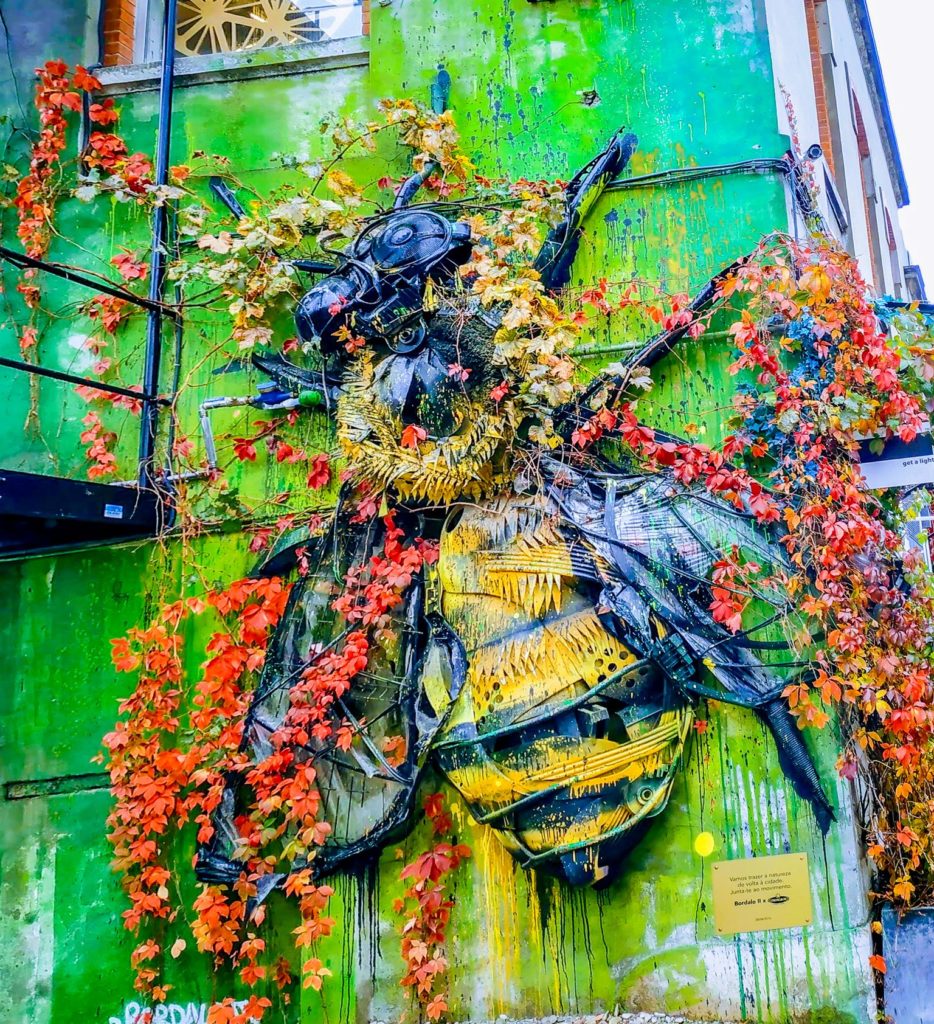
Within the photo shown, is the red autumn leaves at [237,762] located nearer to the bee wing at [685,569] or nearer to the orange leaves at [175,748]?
the orange leaves at [175,748]

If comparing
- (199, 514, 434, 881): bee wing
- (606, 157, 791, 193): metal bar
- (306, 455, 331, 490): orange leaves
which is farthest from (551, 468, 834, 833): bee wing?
(606, 157, 791, 193): metal bar

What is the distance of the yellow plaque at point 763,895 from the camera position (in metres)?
5.37

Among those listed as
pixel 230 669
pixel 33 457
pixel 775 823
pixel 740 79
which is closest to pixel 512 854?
pixel 775 823

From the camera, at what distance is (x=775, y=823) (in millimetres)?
5457

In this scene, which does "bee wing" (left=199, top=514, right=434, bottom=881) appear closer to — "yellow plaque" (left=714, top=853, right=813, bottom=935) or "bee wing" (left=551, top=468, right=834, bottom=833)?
"bee wing" (left=551, top=468, right=834, bottom=833)

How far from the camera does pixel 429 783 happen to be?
19.1 ft

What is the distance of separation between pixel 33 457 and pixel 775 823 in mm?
4795

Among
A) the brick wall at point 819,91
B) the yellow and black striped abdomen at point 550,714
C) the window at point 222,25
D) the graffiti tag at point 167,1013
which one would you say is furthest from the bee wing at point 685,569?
the window at point 222,25

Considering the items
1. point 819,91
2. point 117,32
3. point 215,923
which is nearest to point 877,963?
point 215,923

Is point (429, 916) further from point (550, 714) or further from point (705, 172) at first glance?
point (705, 172)

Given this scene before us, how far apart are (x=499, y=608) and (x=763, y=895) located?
1.89 m

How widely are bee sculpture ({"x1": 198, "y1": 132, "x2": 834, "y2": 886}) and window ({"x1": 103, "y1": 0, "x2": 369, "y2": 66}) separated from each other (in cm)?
253

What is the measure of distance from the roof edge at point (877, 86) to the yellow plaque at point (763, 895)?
8220 millimetres

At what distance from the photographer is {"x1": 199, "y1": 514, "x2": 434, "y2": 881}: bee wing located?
581cm
